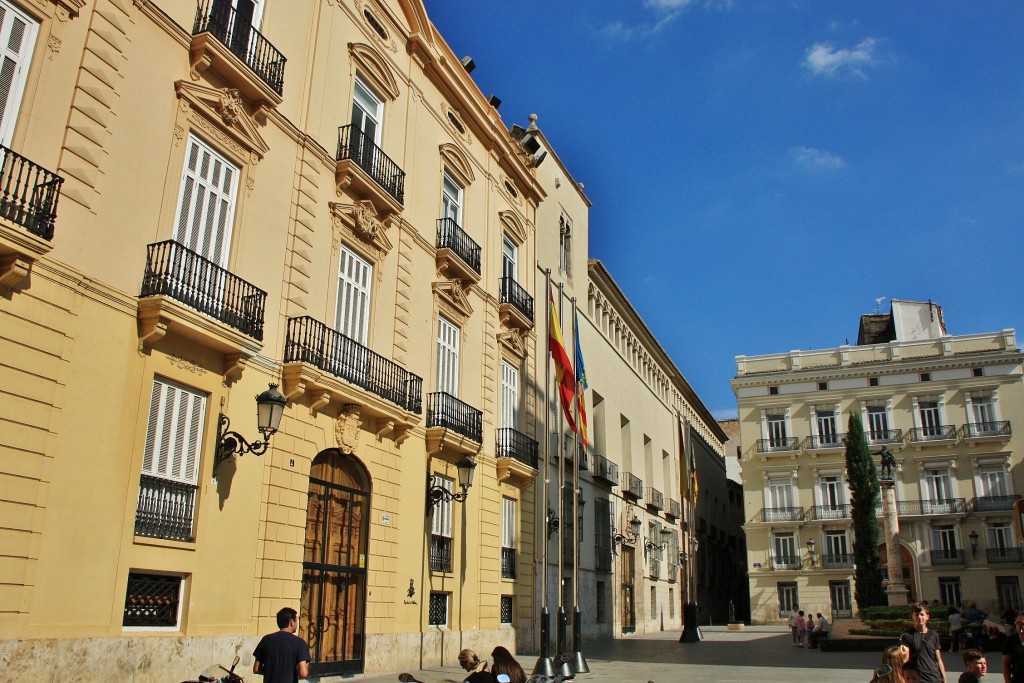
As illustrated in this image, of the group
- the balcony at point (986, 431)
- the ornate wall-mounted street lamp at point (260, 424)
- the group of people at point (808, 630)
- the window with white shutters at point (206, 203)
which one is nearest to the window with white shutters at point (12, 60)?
the window with white shutters at point (206, 203)

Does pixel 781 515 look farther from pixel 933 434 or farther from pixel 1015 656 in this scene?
pixel 1015 656

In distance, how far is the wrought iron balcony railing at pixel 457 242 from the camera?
21.1 m

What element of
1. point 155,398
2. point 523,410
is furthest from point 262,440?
point 523,410

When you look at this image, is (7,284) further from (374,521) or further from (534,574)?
(534,574)

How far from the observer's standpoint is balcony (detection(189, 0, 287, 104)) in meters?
13.5

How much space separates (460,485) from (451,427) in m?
1.38

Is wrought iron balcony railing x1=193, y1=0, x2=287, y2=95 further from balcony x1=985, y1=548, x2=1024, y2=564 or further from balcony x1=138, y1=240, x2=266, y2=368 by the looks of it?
balcony x1=985, y1=548, x2=1024, y2=564

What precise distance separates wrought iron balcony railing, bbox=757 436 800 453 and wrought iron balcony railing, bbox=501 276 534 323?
29109 mm

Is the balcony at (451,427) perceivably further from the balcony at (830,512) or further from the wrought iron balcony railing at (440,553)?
the balcony at (830,512)

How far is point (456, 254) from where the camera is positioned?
21.1m

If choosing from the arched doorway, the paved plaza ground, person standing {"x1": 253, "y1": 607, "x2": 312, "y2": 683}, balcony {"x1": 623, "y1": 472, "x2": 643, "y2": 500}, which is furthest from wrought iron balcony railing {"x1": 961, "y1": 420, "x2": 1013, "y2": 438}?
person standing {"x1": 253, "y1": 607, "x2": 312, "y2": 683}

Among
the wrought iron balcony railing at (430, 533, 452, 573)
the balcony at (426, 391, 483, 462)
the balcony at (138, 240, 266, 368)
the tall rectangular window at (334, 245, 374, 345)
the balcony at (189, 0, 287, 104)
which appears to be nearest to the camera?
the balcony at (138, 240, 266, 368)

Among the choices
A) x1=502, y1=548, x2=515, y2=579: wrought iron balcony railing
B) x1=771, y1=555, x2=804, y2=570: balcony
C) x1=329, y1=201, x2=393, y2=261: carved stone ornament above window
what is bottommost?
x1=502, y1=548, x2=515, y2=579: wrought iron balcony railing

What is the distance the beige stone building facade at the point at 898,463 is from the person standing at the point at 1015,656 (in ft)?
130
